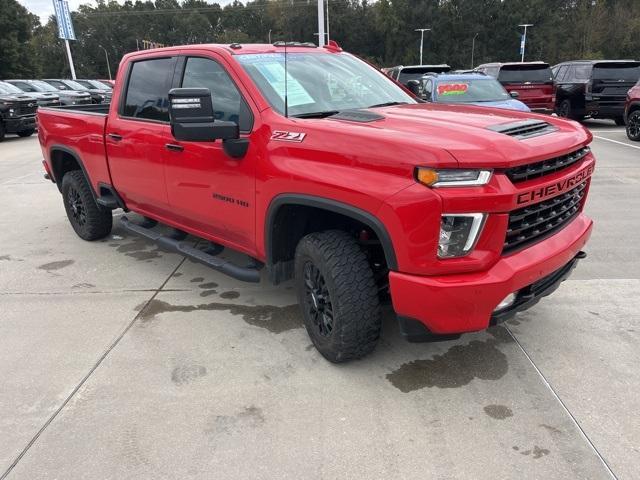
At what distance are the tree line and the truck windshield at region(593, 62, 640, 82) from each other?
175 ft

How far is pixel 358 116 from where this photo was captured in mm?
3104

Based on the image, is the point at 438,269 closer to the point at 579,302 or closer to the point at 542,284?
the point at 542,284

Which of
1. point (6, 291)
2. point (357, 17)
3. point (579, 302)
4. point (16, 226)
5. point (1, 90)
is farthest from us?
point (357, 17)

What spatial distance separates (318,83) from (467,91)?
7.34 metres

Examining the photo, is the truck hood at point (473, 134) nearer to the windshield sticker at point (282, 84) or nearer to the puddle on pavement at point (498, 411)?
the windshield sticker at point (282, 84)

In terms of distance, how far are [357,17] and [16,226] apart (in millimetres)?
84056

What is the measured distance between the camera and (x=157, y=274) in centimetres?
488

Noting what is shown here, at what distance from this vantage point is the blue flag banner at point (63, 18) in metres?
29.0

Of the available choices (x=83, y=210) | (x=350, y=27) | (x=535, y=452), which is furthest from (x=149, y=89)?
(x=350, y=27)

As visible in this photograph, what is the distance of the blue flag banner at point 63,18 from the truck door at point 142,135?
2931 centimetres

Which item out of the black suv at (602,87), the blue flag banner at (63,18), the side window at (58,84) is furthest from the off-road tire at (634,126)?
the blue flag banner at (63,18)

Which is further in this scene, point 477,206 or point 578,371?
point 578,371

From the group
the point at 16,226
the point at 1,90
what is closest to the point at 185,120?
the point at 16,226

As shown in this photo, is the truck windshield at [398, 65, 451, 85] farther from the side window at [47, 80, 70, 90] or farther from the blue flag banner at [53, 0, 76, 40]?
the blue flag banner at [53, 0, 76, 40]
